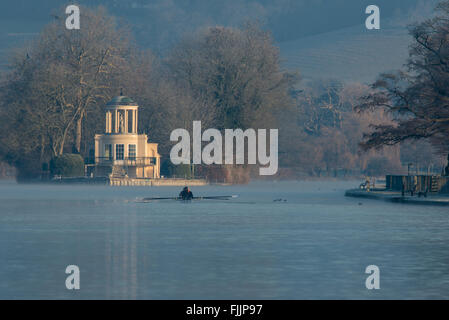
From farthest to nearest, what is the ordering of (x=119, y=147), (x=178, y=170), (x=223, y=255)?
(x=178, y=170)
(x=119, y=147)
(x=223, y=255)

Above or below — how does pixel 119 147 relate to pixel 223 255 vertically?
above

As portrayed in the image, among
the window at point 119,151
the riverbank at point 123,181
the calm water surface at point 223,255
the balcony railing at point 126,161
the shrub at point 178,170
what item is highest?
the window at point 119,151

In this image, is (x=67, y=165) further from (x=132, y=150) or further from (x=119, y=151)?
(x=132, y=150)

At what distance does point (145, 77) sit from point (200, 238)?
10011 cm

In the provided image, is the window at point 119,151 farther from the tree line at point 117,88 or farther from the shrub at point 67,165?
the tree line at point 117,88

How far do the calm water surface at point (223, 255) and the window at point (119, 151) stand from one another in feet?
225

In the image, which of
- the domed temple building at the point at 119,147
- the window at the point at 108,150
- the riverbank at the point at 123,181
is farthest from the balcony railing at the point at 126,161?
the riverbank at the point at 123,181

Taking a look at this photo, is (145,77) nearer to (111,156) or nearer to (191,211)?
(111,156)

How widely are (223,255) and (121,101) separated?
88.8m

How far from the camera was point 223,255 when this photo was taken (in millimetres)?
26375

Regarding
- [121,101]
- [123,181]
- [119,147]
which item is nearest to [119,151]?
[119,147]

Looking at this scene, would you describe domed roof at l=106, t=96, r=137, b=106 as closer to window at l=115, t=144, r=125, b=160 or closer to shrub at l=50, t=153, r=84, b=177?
window at l=115, t=144, r=125, b=160

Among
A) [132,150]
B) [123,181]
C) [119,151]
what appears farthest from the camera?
[132,150]

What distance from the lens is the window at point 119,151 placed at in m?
115
